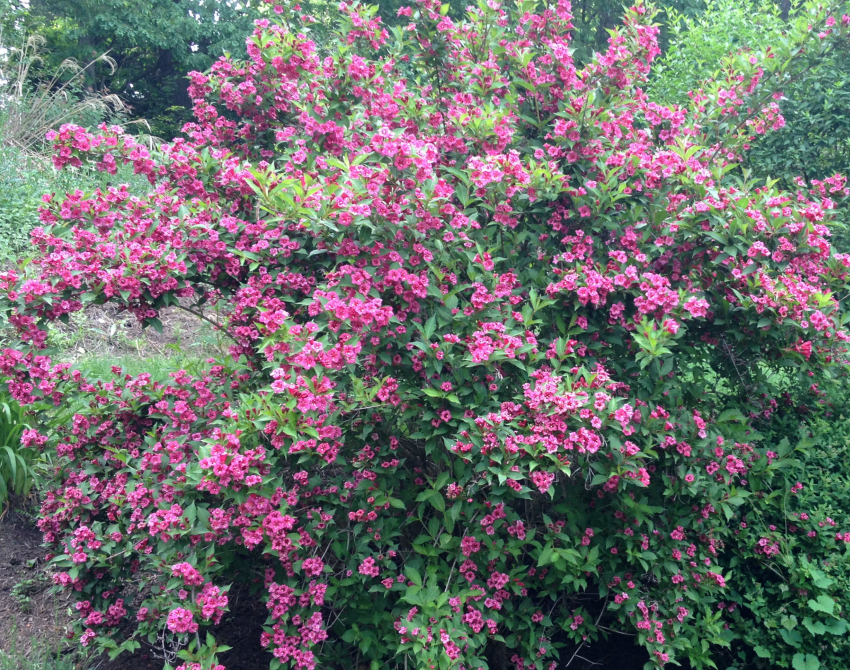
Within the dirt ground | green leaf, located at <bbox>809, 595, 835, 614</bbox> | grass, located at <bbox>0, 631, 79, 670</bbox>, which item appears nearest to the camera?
green leaf, located at <bbox>809, 595, 835, 614</bbox>

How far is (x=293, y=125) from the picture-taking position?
3.49m

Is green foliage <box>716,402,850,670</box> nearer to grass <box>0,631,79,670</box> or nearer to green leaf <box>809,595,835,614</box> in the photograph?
green leaf <box>809,595,835,614</box>

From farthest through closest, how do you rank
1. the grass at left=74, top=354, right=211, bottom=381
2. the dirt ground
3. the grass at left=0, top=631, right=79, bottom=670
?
the grass at left=74, top=354, right=211, bottom=381 → the dirt ground → the grass at left=0, top=631, right=79, bottom=670

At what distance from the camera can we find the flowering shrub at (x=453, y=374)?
2.33m

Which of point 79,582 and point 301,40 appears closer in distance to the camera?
point 79,582

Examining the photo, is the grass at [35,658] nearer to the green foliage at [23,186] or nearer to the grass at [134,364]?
the grass at [134,364]

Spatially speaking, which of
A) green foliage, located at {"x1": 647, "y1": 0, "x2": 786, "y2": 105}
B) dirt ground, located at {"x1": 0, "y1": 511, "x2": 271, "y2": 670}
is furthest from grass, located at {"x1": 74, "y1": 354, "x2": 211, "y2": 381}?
green foliage, located at {"x1": 647, "y1": 0, "x2": 786, "y2": 105}

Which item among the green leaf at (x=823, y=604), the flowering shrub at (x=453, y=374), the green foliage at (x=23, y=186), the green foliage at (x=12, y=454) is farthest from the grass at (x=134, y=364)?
the green leaf at (x=823, y=604)

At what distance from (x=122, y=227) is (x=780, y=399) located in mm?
3187

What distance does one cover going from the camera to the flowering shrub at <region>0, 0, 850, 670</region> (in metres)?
2.33

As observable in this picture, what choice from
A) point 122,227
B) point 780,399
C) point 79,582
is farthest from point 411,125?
point 79,582

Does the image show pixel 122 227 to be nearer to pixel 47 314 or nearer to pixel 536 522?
pixel 47 314

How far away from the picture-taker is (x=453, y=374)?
8.00 feet

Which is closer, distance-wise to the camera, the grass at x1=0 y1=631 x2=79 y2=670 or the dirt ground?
the grass at x1=0 y1=631 x2=79 y2=670
